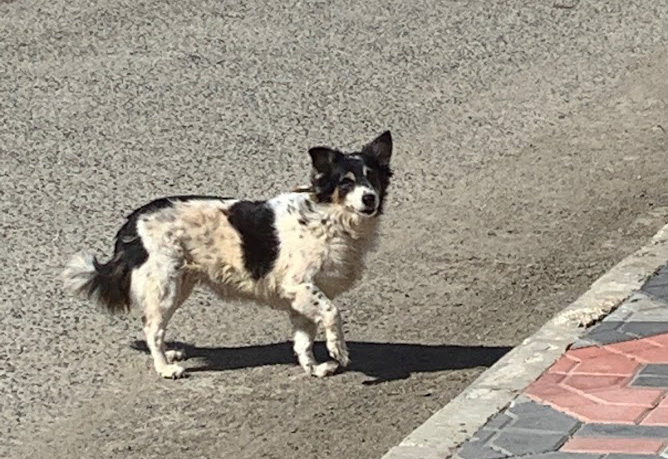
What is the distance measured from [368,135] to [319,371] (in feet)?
11.8

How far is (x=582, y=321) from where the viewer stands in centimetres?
686

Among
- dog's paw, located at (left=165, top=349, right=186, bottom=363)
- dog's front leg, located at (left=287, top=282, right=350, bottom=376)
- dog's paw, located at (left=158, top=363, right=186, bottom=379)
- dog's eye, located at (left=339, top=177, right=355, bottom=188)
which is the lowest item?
dog's paw, located at (left=158, top=363, right=186, bottom=379)

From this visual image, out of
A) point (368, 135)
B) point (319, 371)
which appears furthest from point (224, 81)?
point (319, 371)

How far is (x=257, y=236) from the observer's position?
6.97 metres

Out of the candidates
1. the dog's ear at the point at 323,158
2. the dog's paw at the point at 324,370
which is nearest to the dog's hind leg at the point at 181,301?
the dog's paw at the point at 324,370

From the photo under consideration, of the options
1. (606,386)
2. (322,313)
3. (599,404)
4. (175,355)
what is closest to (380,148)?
(322,313)

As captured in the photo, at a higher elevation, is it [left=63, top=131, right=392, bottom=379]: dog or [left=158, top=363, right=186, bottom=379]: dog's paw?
[left=63, top=131, right=392, bottom=379]: dog

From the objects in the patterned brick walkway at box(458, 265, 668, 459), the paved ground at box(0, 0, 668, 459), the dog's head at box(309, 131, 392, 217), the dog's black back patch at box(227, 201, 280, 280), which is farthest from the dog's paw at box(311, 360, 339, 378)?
the patterned brick walkway at box(458, 265, 668, 459)

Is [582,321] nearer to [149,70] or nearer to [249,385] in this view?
[249,385]

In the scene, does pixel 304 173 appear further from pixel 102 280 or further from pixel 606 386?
pixel 606 386

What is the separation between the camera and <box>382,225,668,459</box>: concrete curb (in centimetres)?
579

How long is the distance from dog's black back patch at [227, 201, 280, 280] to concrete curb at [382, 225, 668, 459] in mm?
1119

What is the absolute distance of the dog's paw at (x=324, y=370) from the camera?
22.7ft

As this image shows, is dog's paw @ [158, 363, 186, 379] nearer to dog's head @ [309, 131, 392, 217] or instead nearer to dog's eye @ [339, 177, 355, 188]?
dog's head @ [309, 131, 392, 217]
